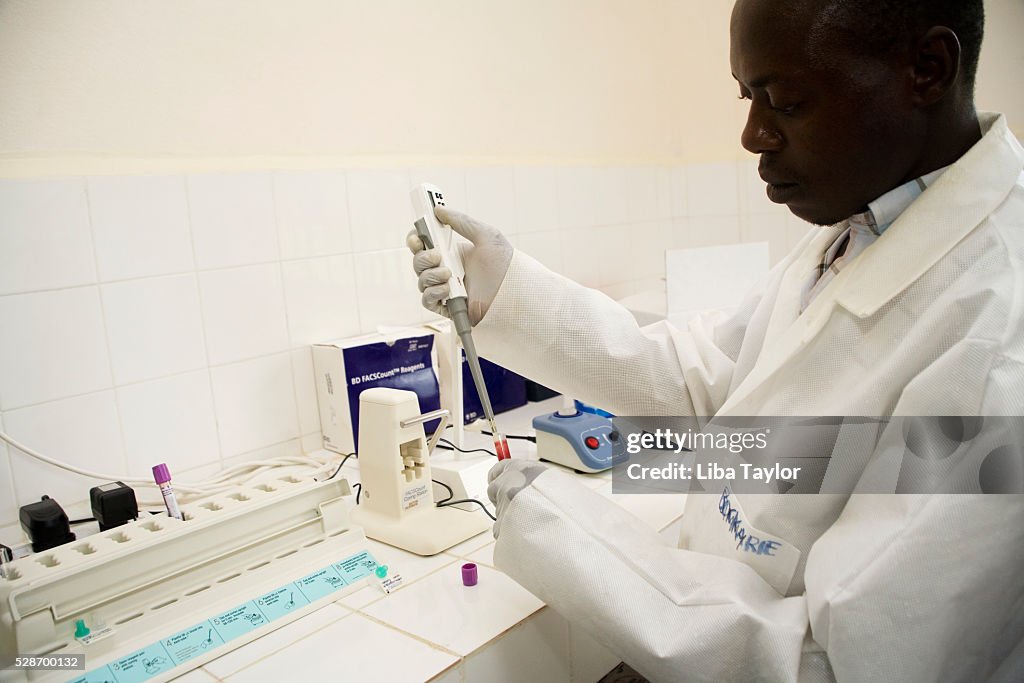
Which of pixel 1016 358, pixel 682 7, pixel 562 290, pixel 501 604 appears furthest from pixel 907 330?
pixel 682 7

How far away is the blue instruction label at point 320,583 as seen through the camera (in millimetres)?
909

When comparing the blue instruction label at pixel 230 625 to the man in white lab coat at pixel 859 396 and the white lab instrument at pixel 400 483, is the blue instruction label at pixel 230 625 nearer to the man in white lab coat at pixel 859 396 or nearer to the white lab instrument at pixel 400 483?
the white lab instrument at pixel 400 483

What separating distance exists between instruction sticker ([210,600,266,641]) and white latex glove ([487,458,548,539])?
1.03 ft

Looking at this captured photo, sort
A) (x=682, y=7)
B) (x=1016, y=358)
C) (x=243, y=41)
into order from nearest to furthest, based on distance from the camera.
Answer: (x=1016, y=358) → (x=243, y=41) → (x=682, y=7)

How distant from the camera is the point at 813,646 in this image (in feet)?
2.21

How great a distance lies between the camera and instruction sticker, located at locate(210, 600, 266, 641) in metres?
0.83

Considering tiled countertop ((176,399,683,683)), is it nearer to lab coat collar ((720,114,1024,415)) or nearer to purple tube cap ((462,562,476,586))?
purple tube cap ((462,562,476,586))

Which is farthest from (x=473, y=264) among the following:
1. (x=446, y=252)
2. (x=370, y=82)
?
(x=370, y=82)

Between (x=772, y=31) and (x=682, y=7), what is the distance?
1.82 m

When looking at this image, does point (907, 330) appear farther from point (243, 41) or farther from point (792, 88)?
point (243, 41)

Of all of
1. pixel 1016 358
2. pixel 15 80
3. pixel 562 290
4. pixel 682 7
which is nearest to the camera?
pixel 1016 358

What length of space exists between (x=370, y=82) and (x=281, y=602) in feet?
3.61

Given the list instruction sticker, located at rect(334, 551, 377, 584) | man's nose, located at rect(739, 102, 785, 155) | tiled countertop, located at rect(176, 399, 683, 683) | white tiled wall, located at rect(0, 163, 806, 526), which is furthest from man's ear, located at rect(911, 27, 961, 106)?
white tiled wall, located at rect(0, 163, 806, 526)

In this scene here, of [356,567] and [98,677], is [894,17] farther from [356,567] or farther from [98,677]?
[98,677]
